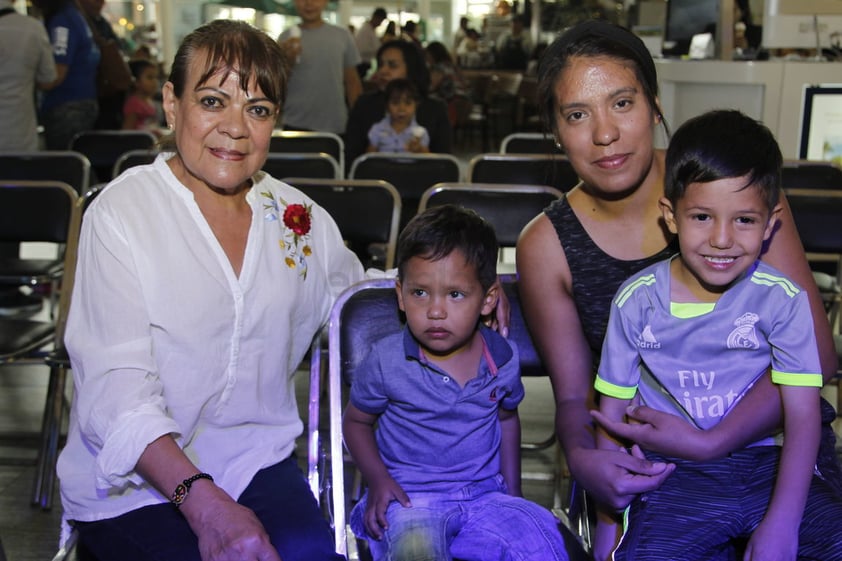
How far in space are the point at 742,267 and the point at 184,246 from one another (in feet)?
3.46

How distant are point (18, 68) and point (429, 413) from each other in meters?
4.60

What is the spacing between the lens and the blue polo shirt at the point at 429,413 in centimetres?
212

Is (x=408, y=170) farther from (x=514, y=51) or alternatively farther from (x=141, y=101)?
(x=514, y=51)

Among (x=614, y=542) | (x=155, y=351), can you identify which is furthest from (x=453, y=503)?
(x=155, y=351)

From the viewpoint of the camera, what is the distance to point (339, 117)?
6.87 meters

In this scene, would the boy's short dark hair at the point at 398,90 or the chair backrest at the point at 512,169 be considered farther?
the boy's short dark hair at the point at 398,90

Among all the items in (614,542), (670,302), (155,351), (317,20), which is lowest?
(614,542)

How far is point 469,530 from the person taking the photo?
2.01 m

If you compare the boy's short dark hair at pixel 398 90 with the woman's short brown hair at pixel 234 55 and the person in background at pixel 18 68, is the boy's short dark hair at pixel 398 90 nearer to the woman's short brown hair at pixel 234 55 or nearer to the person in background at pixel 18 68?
the person in background at pixel 18 68

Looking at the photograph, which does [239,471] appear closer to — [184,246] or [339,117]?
[184,246]

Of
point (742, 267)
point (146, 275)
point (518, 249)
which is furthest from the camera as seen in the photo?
point (518, 249)

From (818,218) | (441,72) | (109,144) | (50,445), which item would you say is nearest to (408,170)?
(818,218)

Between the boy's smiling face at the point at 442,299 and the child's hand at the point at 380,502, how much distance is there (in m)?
0.30

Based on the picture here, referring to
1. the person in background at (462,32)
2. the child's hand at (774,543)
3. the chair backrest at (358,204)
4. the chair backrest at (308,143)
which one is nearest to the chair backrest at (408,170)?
the chair backrest at (308,143)
